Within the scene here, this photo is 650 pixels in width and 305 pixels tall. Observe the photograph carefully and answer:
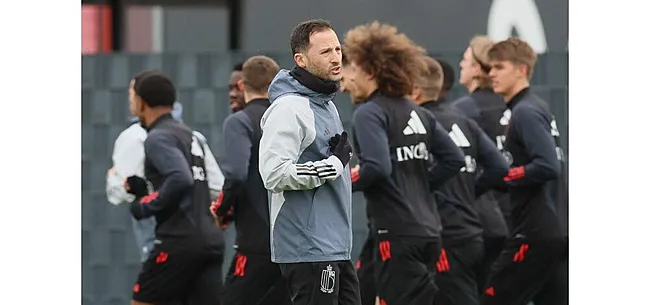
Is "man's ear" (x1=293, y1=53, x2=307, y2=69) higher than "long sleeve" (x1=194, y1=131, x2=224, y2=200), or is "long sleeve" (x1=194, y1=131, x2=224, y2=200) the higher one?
Result: "man's ear" (x1=293, y1=53, x2=307, y2=69)

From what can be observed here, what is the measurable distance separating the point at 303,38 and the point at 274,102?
315 mm

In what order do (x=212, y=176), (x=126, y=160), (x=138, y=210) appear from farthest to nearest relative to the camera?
(x=126, y=160) < (x=212, y=176) < (x=138, y=210)

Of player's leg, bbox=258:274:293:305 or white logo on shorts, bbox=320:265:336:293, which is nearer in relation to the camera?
white logo on shorts, bbox=320:265:336:293

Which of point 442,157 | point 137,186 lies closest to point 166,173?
point 137,186

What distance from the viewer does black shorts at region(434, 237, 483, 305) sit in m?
9.77

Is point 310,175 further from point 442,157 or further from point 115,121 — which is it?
point 115,121

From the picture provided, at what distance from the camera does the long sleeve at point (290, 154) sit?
260 inches

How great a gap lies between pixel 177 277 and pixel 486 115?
272 cm

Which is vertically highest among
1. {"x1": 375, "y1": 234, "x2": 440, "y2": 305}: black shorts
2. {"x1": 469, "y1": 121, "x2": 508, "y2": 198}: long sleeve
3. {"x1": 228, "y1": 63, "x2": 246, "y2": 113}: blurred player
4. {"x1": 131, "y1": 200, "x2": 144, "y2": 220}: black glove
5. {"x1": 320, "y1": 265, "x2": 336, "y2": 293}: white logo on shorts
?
{"x1": 228, "y1": 63, "x2": 246, "y2": 113}: blurred player

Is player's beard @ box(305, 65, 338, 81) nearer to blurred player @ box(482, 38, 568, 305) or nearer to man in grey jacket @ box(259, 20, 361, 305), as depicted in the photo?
man in grey jacket @ box(259, 20, 361, 305)

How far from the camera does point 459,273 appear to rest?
9.94 m

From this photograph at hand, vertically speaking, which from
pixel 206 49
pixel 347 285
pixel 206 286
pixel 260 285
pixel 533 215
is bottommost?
pixel 206 286

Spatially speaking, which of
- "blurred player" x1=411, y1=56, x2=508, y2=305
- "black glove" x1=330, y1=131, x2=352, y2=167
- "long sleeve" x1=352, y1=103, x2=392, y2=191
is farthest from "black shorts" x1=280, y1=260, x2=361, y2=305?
"blurred player" x1=411, y1=56, x2=508, y2=305

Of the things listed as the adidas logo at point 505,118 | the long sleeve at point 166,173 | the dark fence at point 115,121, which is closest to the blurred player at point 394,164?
the long sleeve at point 166,173
